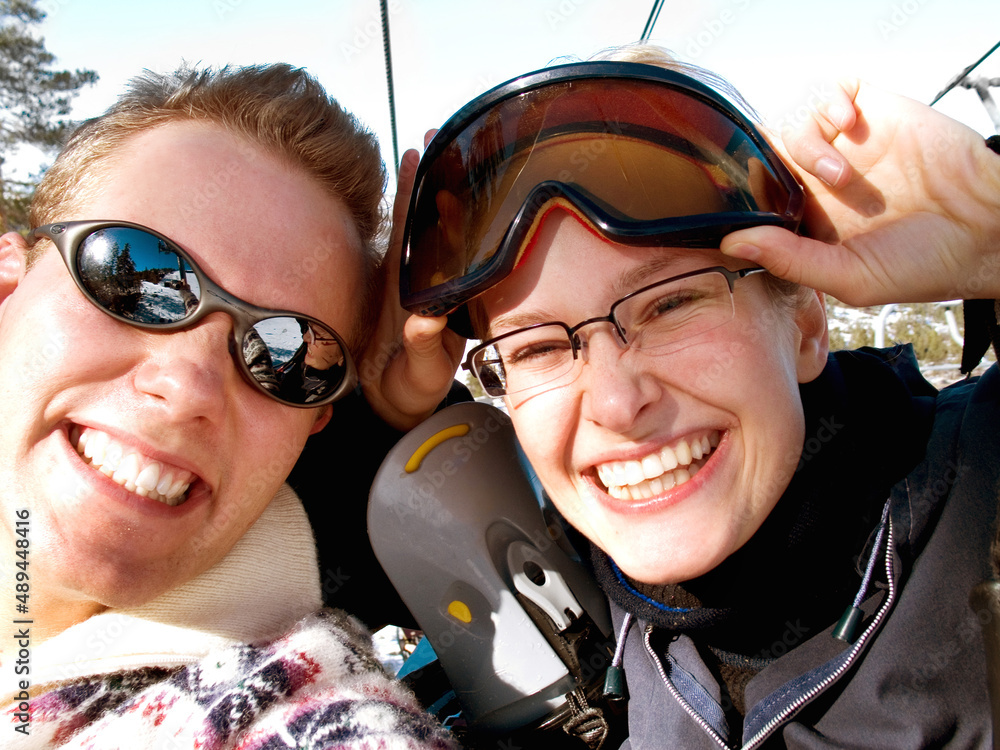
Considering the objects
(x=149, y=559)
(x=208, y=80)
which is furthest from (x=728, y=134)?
(x=149, y=559)

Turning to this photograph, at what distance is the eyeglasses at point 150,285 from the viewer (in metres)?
1.46

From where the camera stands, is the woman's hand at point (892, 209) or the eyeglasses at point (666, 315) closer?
the woman's hand at point (892, 209)

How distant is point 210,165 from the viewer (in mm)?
1635

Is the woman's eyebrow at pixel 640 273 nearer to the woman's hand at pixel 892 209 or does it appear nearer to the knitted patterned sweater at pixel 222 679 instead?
the woman's hand at pixel 892 209

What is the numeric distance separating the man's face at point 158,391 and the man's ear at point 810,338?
50.8 inches

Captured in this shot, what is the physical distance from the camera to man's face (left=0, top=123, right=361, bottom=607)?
1401mm

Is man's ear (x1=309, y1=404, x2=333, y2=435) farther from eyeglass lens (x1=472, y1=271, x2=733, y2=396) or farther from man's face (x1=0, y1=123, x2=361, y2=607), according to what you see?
eyeglass lens (x1=472, y1=271, x2=733, y2=396)

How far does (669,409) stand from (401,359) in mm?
997

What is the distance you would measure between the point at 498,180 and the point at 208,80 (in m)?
1.03

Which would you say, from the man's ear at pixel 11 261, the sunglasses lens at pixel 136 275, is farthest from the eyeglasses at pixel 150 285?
the man's ear at pixel 11 261

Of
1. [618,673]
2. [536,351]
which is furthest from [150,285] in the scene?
[618,673]

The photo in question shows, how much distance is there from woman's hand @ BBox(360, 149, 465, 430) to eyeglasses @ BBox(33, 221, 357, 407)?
1.61ft

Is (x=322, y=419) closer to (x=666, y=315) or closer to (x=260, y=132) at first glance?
(x=260, y=132)

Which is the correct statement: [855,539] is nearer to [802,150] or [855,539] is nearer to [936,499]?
[936,499]
